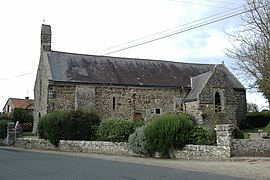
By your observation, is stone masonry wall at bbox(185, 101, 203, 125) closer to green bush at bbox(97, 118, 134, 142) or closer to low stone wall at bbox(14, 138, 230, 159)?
green bush at bbox(97, 118, 134, 142)

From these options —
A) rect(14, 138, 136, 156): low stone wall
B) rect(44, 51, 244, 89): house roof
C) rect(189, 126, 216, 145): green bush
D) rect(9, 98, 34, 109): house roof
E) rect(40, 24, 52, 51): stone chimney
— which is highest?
rect(40, 24, 52, 51): stone chimney

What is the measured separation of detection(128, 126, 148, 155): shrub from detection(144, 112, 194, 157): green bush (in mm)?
367

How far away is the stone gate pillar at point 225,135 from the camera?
17094 mm

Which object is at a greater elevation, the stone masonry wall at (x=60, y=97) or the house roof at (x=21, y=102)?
the house roof at (x=21, y=102)

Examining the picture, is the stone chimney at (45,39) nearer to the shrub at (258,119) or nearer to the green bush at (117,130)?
the green bush at (117,130)

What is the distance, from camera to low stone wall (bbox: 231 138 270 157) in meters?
17.4

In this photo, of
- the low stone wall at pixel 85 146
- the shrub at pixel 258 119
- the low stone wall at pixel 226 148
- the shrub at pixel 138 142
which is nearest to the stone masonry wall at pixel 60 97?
the low stone wall at pixel 85 146

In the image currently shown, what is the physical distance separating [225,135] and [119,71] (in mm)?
23542

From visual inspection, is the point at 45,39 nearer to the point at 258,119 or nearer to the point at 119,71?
the point at 119,71

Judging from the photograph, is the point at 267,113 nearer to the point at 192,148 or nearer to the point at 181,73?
the point at 181,73

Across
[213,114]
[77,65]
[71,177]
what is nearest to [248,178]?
[71,177]

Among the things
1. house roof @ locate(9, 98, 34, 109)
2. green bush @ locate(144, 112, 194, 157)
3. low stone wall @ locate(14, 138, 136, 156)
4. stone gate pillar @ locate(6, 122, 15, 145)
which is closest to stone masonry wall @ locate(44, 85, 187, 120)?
stone gate pillar @ locate(6, 122, 15, 145)

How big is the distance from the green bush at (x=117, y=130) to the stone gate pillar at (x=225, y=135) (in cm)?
659

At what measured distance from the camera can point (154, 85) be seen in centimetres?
3906
